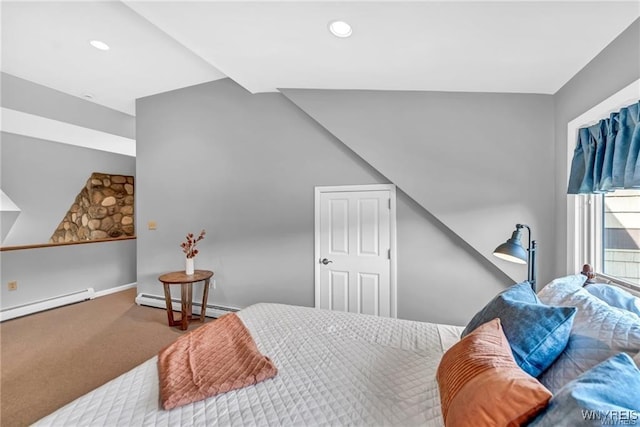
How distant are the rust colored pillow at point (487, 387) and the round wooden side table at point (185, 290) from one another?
297 centimetres

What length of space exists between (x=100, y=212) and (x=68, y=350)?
116 inches

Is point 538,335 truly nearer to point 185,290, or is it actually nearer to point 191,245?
point 185,290

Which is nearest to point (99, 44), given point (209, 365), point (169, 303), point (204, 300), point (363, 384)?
point (169, 303)

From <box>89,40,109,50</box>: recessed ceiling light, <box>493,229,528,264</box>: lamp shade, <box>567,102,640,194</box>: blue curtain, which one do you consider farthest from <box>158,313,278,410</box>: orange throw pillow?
<box>89,40,109,50</box>: recessed ceiling light

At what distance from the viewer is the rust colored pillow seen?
80cm

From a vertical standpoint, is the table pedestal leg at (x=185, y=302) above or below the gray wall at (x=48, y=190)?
below

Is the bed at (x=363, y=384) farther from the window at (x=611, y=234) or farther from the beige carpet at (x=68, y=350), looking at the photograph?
the beige carpet at (x=68, y=350)

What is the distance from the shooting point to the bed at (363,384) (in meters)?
1.04

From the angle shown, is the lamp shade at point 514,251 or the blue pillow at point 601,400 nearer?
the blue pillow at point 601,400

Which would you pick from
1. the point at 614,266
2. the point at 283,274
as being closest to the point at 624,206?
the point at 614,266

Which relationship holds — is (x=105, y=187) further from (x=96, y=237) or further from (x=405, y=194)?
(x=405, y=194)

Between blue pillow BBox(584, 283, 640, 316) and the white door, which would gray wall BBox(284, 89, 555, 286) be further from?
blue pillow BBox(584, 283, 640, 316)

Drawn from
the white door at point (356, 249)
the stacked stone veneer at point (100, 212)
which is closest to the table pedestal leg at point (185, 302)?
the white door at point (356, 249)

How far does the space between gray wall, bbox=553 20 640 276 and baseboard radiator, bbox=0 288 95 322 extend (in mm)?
6051
